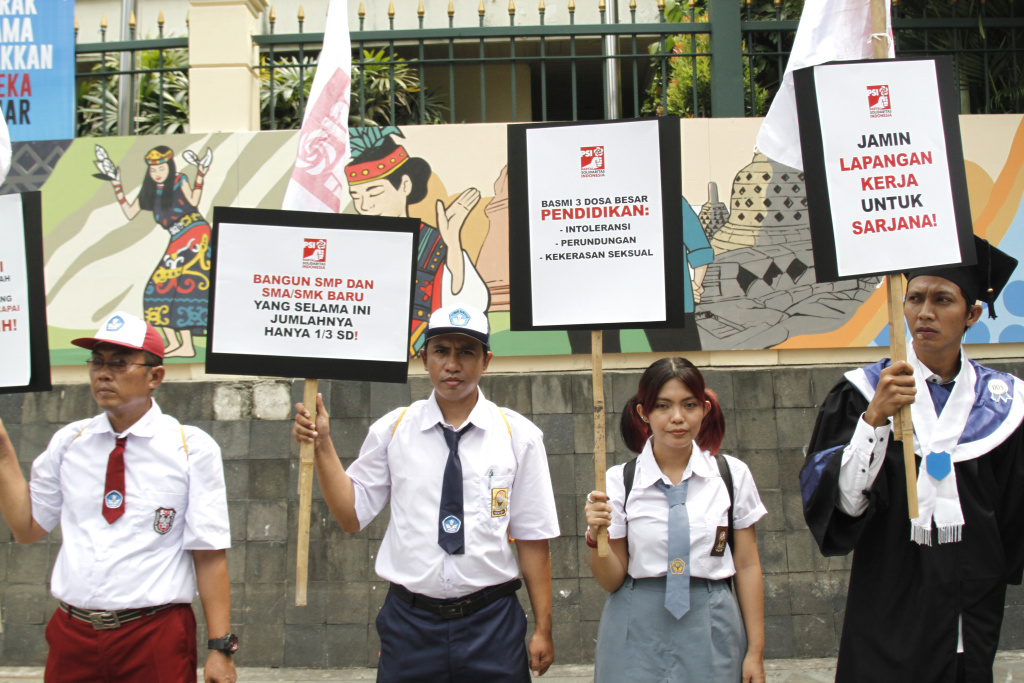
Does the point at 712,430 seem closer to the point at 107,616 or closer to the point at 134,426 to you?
the point at 134,426

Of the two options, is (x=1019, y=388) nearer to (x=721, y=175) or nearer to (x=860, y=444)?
(x=860, y=444)

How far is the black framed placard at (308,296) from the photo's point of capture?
10.0 feet

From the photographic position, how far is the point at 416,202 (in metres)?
6.07

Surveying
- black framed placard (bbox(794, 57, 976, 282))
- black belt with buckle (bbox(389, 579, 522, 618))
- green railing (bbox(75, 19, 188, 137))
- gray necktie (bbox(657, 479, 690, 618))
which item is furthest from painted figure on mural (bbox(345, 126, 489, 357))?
black framed placard (bbox(794, 57, 976, 282))

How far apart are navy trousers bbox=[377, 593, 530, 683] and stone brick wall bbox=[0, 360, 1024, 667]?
107 inches

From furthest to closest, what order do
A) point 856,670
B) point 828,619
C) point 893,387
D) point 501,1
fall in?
point 501,1 → point 828,619 → point 856,670 → point 893,387

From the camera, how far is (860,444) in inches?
111

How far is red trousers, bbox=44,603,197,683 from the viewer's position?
3.01 meters

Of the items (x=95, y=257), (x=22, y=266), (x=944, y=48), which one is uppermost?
(x=944, y=48)

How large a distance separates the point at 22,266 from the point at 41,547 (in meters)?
3.41

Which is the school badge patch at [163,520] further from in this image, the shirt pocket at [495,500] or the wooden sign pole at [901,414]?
the wooden sign pole at [901,414]

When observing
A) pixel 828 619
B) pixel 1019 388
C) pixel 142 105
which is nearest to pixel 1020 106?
pixel 828 619

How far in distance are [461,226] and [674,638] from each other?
370cm

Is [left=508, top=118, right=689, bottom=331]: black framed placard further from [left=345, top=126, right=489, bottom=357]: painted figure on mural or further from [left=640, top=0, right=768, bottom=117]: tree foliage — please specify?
[left=640, top=0, right=768, bottom=117]: tree foliage
